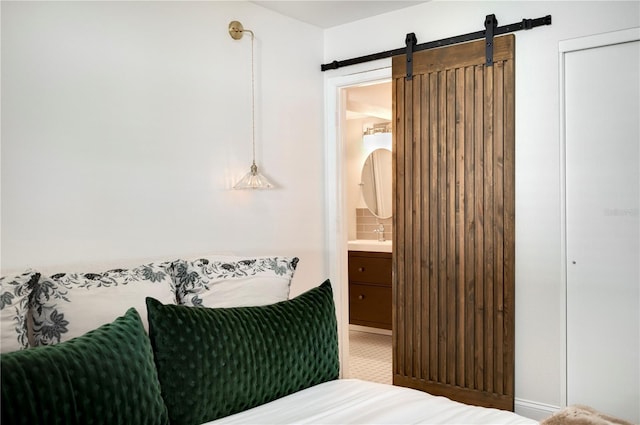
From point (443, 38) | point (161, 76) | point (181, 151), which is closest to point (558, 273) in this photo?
point (443, 38)

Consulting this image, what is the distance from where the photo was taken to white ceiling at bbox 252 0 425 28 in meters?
3.66

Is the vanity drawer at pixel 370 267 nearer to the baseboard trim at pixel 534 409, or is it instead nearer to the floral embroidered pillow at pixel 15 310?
the baseboard trim at pixel 534 409

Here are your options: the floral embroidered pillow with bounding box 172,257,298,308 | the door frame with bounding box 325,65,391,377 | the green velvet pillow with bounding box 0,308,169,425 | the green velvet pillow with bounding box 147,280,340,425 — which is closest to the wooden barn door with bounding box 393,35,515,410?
the door frame with bounding box 325,65,391,377

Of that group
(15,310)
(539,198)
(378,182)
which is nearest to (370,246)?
(378,182)

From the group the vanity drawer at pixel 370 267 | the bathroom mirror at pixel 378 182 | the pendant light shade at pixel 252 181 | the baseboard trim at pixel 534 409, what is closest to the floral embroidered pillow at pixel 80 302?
the pendant light shade at pixel 252 181

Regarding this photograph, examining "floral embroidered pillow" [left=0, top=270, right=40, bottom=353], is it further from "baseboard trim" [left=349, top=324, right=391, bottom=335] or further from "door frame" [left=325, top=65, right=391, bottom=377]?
"baseboard trim" [left=349, top=324, right=391, bottom=335]

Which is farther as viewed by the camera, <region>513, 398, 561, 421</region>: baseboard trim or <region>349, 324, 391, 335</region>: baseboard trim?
<region>349, 324, 391, 335</region>: baseboard trim

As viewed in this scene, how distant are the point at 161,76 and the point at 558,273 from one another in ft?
7.98

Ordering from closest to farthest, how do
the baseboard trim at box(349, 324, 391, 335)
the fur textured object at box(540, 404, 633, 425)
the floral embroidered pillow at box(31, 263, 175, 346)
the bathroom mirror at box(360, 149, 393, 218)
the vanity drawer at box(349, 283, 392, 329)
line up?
the fur textured object at box(540, 404, 633, 425) → the floral embroidered pillow at box(31, 263, 175, 346) → the vanity drawer at box(349, 283, 392, 329) → the baseboard trim at box(349, 324, 391, 335) → the bathroom mirror at box(360, 149, 393, 218)

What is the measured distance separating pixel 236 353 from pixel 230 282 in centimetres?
56

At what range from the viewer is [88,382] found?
5.24 feet

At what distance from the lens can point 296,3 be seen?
3.64m

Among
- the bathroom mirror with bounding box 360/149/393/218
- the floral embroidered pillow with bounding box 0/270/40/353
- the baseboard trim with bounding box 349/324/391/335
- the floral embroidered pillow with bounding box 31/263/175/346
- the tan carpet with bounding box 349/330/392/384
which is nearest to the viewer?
the floral embroidered pillow with bounding box 0/270/40/353

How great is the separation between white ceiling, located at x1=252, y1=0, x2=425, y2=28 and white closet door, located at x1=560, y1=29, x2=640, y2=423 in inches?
47.7
